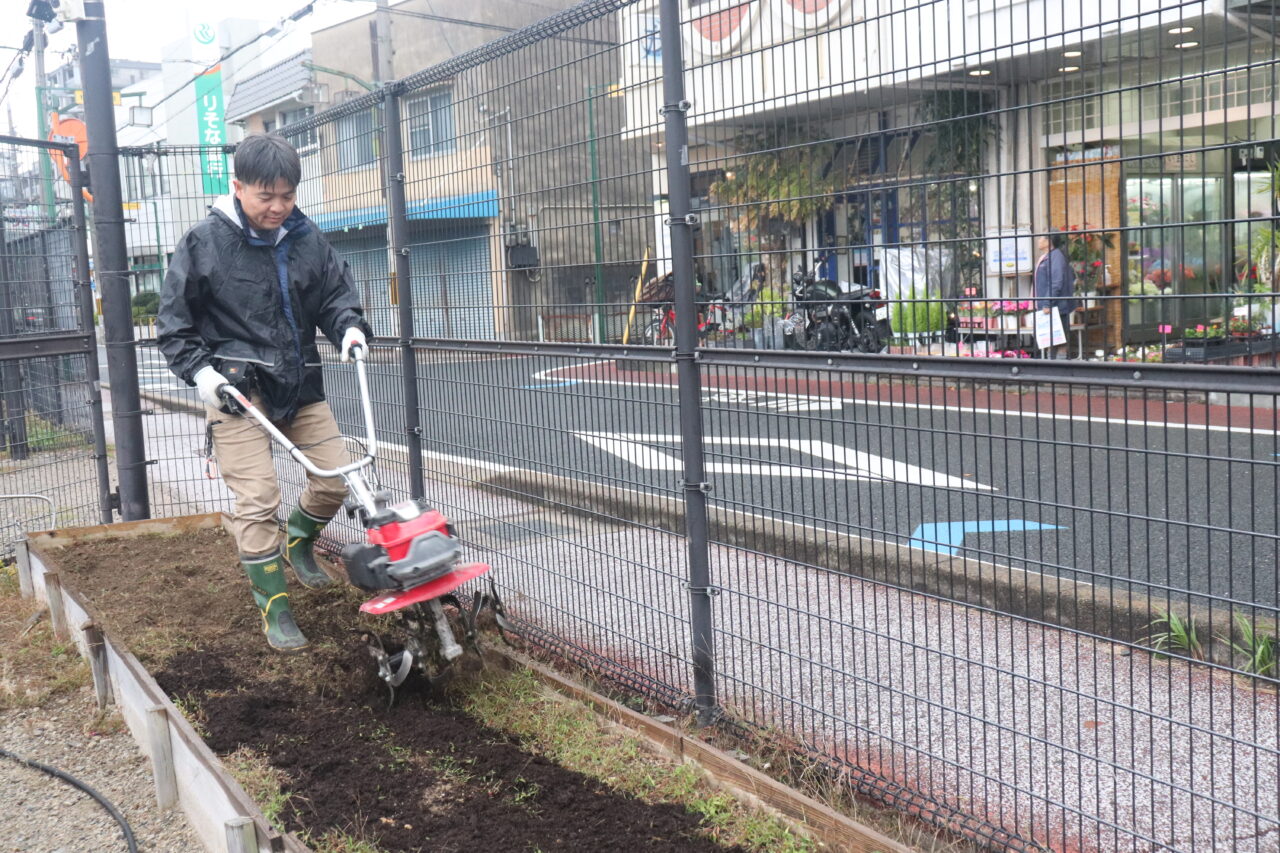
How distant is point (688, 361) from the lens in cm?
397

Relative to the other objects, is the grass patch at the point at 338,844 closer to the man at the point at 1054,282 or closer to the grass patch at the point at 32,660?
the grass patch at the point at 32,660

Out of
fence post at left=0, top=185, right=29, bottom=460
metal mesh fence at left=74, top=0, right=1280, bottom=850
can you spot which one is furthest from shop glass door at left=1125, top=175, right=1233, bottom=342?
fence post at left=0, top=185, right=29, bottom=460

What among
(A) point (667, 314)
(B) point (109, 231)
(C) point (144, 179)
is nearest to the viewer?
(A) point (667, 314)

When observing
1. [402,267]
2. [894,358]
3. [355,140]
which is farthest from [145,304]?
[894,358]

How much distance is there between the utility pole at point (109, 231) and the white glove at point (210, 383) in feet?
8.07

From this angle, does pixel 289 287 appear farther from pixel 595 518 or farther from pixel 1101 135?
pixel 1101 135

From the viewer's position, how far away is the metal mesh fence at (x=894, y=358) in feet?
8.96

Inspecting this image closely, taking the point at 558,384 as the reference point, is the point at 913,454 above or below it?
below

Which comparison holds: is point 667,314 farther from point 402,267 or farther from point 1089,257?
point 402,267

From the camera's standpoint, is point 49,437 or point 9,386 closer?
point 49,437

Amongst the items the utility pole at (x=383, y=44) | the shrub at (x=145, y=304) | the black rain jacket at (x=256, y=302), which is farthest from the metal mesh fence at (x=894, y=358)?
the utility pole at (x=383, y=44)

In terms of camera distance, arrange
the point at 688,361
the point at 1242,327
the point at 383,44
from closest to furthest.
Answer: the point at 1242,327 < the point at 688,361 < the point at 383,44

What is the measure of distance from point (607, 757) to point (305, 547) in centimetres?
262

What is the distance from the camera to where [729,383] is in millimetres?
3979
